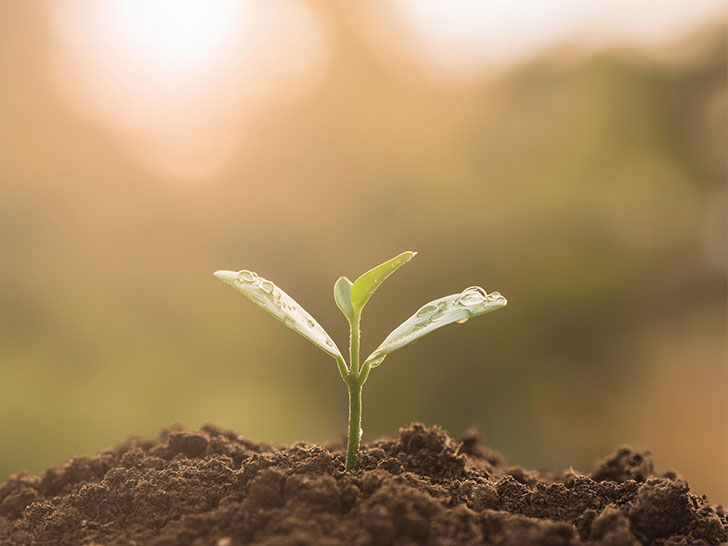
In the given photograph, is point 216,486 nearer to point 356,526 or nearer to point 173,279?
point 356,526

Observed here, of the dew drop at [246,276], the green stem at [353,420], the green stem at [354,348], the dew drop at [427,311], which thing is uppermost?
the dew drop at [246,276]

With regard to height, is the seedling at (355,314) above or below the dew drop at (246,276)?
below

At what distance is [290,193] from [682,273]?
1.97 metres

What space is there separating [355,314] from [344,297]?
0.04m

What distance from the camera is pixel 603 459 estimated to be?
148cm

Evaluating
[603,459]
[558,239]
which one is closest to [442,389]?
[558,239]

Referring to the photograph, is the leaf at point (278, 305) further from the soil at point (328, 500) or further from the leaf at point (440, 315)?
the soil at point (328, 500)

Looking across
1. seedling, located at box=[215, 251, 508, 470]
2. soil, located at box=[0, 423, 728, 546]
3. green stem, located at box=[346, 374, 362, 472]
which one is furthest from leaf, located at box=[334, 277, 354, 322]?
soil, located at box=[0, 423, 728, 546]

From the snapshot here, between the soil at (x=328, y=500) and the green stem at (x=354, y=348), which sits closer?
the soil at (x=328, y=500)

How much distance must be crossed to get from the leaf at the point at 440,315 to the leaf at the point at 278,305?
0.28 feet

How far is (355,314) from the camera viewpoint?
1.17 metres

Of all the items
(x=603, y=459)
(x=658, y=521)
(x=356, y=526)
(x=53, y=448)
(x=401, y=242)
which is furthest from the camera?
(x=401, y=242)

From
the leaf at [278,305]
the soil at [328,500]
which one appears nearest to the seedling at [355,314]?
the leaf at [278,305]

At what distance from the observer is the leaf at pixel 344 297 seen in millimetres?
1170
